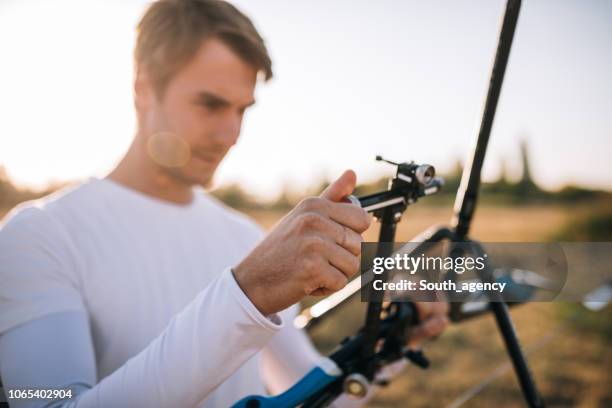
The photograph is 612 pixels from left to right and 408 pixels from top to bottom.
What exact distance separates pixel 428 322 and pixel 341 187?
975 mm

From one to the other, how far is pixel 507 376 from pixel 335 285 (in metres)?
4.49

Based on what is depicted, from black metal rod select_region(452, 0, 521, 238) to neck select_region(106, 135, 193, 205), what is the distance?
1361 mm

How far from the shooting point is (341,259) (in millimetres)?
905

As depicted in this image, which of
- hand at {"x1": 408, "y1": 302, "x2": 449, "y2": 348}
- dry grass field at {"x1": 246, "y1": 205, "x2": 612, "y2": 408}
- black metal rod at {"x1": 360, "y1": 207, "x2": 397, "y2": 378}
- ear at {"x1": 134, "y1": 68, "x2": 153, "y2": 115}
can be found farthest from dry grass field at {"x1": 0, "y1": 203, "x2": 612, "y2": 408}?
ear at {"x1": 134, "y1": 68, "x2": 153, "y2": 115}

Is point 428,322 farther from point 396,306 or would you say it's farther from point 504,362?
point 504,362

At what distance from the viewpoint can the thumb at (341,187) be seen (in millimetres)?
917

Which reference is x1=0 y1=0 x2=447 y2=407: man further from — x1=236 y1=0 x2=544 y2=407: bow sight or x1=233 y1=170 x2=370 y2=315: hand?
x1=236 y1=0 x2=544 y2=407: bow sight

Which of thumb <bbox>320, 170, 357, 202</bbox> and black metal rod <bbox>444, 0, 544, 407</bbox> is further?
black metal rod <bbox>444, 0, 544, 407</bbox>

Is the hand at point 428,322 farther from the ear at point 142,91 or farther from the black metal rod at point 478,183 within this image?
the ear at point 142,91

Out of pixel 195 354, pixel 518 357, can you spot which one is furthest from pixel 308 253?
pixel 518 357

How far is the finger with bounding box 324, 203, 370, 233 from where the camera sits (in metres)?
0.89

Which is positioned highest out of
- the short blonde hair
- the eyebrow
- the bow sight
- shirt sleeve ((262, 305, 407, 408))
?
the short blonde hair

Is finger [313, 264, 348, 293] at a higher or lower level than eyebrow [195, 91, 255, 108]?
lower

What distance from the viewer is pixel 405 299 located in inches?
62.0
